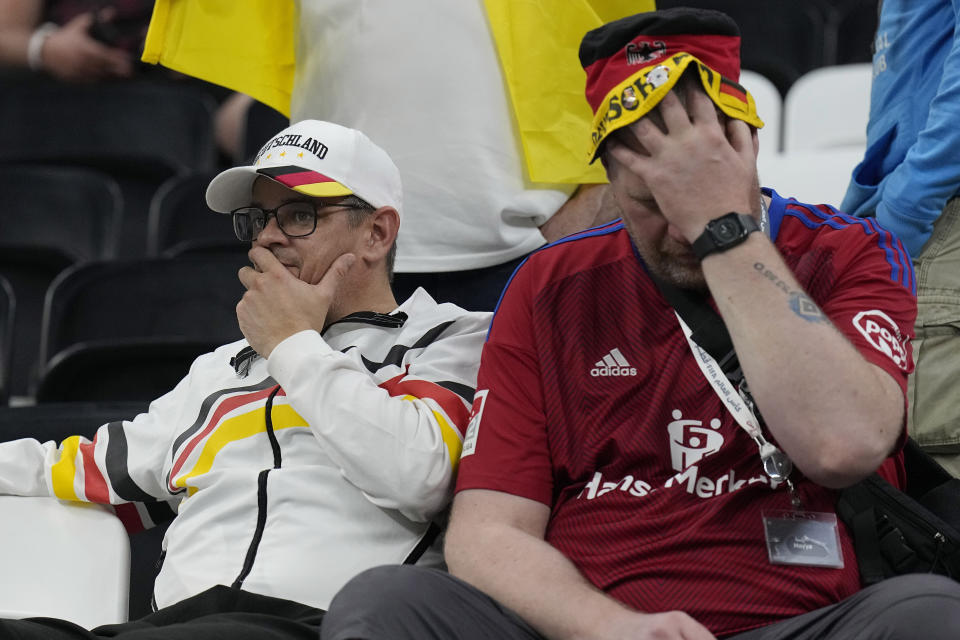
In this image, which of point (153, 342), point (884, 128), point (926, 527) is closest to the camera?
point (926, 527)

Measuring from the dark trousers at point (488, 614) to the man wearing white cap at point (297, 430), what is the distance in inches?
9.9

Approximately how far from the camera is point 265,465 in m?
2.06

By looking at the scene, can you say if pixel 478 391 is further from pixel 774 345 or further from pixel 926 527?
pixel 926 527

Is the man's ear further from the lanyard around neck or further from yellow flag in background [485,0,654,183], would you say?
the lanyard around neck

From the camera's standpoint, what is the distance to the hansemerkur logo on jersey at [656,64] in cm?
167

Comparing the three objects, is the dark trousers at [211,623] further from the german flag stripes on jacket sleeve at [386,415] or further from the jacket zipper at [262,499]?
the german flag stripes on jacket sleeve at [386,415]

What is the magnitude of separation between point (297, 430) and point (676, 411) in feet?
2.02

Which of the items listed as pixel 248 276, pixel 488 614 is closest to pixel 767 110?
pixel 248 276

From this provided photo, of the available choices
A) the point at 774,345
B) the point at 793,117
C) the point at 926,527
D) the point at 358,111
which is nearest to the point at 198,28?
the point at 358,111

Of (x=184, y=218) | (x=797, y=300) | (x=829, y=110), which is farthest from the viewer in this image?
(x=829, y=110)

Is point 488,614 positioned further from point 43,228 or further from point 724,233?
point 43,228

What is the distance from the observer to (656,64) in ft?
5.54

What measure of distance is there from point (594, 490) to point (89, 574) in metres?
0.86

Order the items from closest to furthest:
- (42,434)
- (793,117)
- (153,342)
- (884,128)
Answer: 1. (884,128)
2. (42,434)
3. (153,342)
4. (793,117)
